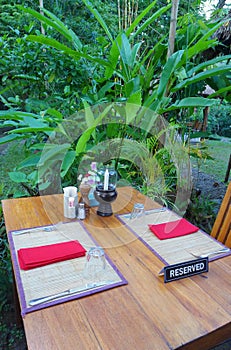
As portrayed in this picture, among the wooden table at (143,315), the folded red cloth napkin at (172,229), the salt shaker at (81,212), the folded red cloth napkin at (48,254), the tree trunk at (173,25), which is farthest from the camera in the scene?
the tree trunk at (173,25)

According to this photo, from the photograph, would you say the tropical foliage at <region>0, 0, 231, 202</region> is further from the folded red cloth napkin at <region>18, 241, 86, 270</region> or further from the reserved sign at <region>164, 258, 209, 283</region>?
the reserved sign at <region>164, 258, 209, 283</region>

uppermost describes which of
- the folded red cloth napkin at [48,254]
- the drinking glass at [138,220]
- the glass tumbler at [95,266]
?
the glass tumbler at [95,266]

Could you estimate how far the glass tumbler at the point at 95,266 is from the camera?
82 cm

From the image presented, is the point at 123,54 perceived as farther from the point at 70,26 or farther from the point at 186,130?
the point at 70,26

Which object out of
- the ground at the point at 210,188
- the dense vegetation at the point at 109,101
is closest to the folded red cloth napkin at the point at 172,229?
the dense vegetation at the point at 109,101

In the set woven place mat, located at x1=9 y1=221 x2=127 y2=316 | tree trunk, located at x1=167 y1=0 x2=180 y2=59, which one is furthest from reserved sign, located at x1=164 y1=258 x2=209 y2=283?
tree trunk, located at x1=167 y1=0 x2=180 y2=59

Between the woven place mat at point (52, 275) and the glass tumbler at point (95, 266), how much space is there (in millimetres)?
14

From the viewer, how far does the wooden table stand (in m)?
0.60

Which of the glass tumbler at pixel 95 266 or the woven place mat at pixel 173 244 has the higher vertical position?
the glass tumbler at pixel 95 266

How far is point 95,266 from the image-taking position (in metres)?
0.84

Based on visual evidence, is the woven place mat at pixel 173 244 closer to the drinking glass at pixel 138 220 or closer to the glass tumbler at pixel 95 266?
the drinking glass at pixel 138 220

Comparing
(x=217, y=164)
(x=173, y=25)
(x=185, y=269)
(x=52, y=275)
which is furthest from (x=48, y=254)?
(x=217, y=164)

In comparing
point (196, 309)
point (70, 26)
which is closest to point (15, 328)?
point (196, 309)

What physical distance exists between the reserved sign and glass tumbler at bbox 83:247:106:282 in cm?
20
